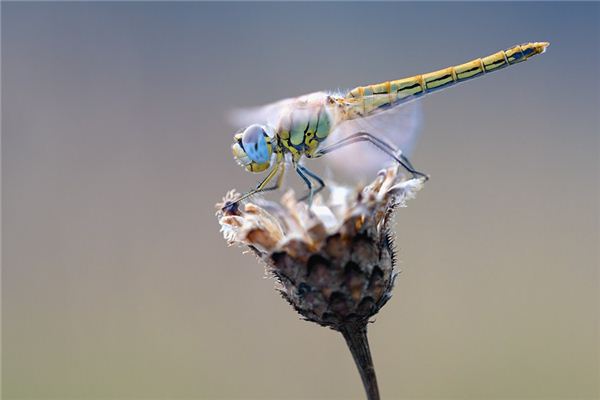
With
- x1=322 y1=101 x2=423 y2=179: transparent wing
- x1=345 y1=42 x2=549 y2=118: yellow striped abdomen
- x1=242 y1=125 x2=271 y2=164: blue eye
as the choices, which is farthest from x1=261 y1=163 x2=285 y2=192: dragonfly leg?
x1=345 y1=42 x2=549 y2=118: yellow striped abdomen

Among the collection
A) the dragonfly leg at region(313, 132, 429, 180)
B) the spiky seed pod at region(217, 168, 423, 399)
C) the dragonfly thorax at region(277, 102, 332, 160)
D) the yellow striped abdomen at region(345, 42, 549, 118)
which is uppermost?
the yellow striped abdomen at region(345, 42, 549, 118)

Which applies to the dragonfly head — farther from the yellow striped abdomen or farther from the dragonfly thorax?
the yellow striped abdomen

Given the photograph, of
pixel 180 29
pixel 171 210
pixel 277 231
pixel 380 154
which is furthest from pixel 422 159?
pixel 277 231

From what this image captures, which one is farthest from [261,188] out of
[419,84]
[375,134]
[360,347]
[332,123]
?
[419,84]

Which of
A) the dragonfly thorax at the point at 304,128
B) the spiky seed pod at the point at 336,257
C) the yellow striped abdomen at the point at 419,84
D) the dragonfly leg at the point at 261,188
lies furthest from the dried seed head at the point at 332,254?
the yellow striped abdomen at the point at 419,84

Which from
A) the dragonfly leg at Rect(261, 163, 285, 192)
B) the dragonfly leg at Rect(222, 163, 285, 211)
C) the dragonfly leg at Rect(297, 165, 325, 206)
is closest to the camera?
the dragonfly leg at Rect(297, 165, 325, 206)

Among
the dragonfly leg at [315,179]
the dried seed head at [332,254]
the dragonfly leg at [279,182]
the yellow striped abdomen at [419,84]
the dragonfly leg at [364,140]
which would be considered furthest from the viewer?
the yellow striped abdomen at [419,84]

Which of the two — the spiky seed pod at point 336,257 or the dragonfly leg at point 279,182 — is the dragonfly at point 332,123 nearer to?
the dragonfly leg at point 279,182
